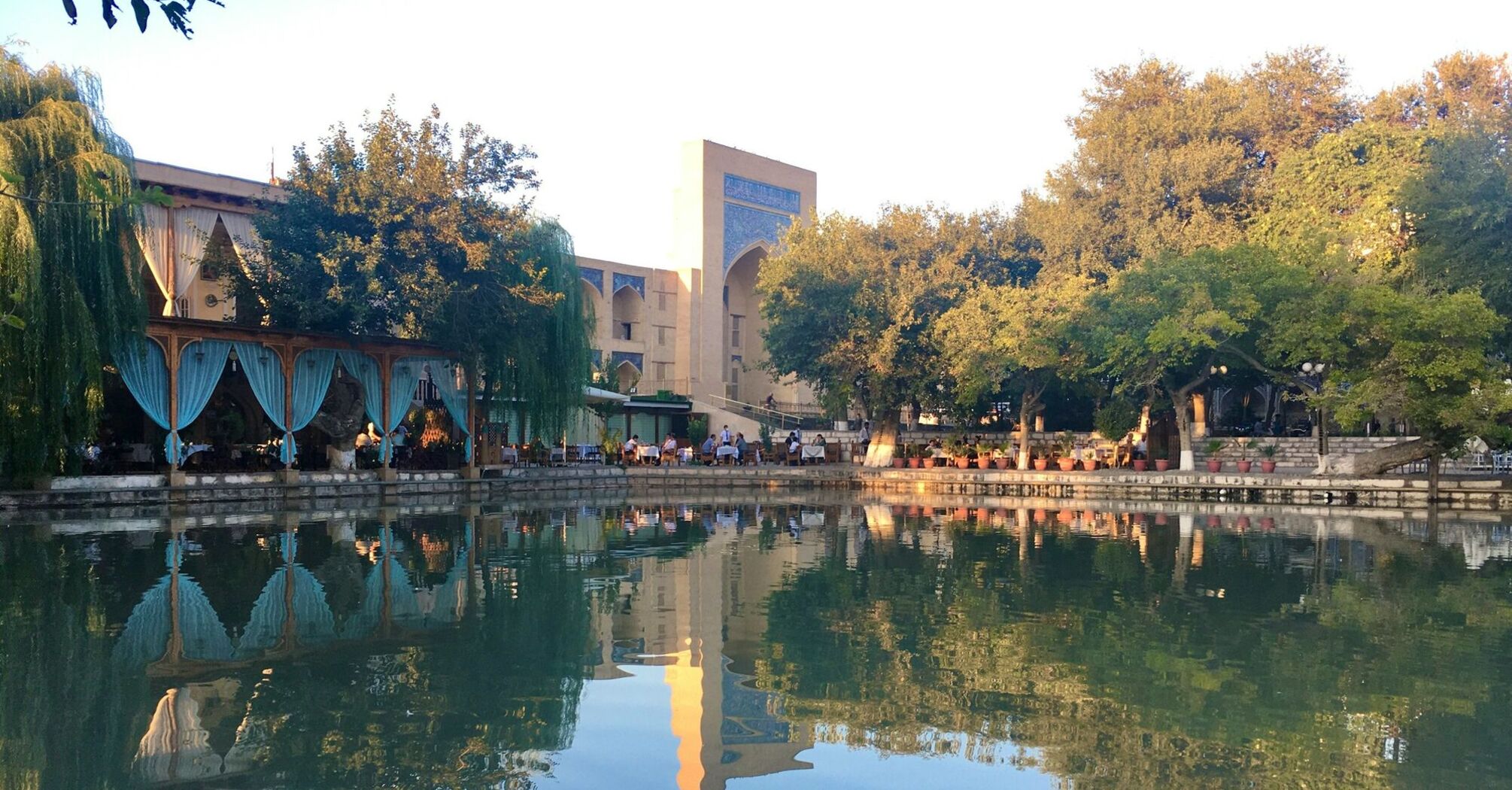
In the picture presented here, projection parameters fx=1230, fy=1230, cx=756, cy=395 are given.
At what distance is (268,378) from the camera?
18797 mm

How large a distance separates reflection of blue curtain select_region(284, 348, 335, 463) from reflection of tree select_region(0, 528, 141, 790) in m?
10.2

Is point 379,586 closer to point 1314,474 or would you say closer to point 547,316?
point 547,316

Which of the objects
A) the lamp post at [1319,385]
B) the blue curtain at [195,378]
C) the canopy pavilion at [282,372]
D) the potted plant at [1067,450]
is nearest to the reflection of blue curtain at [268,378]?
the canopy pavilion at [282,372]

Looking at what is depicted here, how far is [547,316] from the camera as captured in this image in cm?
2142

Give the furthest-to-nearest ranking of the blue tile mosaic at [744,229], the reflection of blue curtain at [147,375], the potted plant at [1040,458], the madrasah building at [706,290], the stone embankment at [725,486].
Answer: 1. the blue tile mosaic at [744,229]
2. the madrasah building at [706,290]
3. the potted plant at [1040,458]
4. the stone embankment at [725,486]
5. the reflection of blue curtain at [147,375]

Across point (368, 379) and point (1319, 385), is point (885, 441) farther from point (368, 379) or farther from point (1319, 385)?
point (368, 379)

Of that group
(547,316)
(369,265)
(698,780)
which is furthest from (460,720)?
(547,316)

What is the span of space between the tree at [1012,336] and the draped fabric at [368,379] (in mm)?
10618

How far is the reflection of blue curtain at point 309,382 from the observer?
19.3 metres

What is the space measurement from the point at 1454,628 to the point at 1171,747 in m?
3.80

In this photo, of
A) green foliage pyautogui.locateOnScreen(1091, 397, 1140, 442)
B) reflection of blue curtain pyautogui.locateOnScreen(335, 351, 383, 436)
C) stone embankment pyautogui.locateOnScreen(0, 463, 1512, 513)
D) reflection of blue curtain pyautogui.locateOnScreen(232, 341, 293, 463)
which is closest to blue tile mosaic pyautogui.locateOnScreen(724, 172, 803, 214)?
stone embankment pyautogui.locateOnScreen(0, 463, 1512, 513)

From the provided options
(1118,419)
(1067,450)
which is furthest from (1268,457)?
(1067,450)

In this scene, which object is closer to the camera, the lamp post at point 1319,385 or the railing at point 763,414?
the lamp post at point 1319,385

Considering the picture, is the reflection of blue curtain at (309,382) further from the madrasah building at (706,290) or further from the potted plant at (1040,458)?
the potted plant at (1040,458)
